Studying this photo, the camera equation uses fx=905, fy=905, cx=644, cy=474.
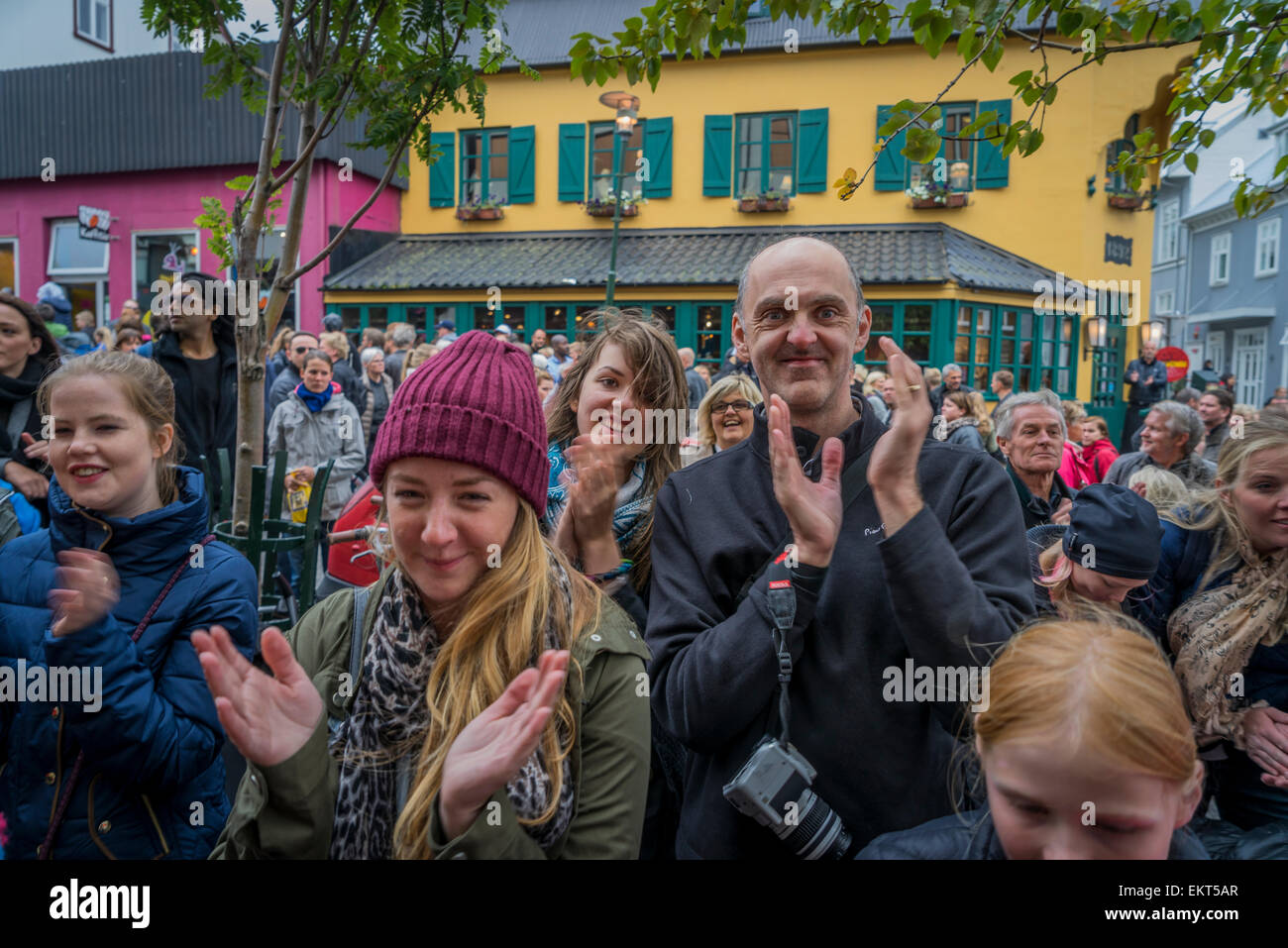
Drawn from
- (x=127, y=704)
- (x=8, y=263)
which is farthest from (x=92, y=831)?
(x=8, y=263)

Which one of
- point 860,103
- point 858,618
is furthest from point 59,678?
point 860,103

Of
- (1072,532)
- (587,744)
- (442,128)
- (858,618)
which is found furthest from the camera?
(442,128)

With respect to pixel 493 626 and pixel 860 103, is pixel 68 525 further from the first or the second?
pixel 860 103

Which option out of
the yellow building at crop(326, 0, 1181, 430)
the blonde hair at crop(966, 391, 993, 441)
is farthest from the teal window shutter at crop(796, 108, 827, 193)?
the blonde hair at crop(966, 391, 993, 441)

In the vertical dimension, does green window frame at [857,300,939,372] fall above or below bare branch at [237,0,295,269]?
above

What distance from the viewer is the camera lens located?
1.72 meters

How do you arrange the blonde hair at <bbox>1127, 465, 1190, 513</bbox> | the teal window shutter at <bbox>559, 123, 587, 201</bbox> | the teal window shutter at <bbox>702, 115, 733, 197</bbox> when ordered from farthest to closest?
the teal window shutter at <bbox>559, 123, 587, 201</bbox>, the teal window shutter at <bbox>702, 115, 733, 197</bbox>, the blonde hair at <bbox>1127, 465, 1190, 513</bbox>

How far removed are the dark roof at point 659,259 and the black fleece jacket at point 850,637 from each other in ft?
50.8

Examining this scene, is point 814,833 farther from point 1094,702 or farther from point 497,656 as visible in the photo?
point 497,656

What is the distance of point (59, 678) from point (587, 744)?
3.62 ft

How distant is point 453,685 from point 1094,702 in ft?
3.71

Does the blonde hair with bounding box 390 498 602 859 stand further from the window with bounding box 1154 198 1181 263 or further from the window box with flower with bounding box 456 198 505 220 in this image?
the window with bounding box 1154 198 1181 263

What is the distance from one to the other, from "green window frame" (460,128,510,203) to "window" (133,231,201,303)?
6.05m

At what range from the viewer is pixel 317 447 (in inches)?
273
